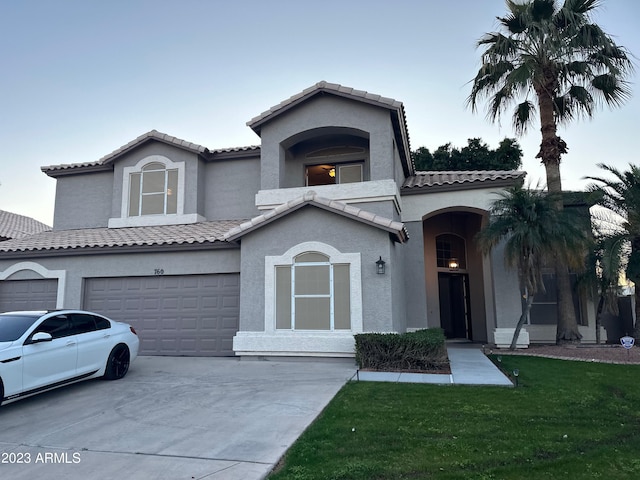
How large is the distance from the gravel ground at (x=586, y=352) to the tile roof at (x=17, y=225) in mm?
23349

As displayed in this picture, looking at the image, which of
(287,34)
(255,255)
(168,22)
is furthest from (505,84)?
(168,22)

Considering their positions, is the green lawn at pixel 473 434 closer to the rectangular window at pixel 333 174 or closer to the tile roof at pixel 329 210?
the tile roof at pixel 329 210

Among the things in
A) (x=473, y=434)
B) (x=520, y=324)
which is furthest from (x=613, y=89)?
(x=473, y=434)

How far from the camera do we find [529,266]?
13000 millimetres

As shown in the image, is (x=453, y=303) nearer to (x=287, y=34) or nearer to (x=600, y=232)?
(x=600, y=232)

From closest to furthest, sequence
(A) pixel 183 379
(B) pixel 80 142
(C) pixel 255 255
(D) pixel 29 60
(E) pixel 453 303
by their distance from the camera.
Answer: (A) pixel 183 379, (C) pixel 255 255, (D) pixel 29 60, (E) pixel 453 303, (B) pixel 80 142

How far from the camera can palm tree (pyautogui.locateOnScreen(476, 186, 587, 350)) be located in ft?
41.5

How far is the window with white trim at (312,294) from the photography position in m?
11.5

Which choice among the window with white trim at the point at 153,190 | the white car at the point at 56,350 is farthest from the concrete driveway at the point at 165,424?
the window with white trim at the point at 153,190

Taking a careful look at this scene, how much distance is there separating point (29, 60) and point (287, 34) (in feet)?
29.8

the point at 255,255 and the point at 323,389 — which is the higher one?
the point at 255,255

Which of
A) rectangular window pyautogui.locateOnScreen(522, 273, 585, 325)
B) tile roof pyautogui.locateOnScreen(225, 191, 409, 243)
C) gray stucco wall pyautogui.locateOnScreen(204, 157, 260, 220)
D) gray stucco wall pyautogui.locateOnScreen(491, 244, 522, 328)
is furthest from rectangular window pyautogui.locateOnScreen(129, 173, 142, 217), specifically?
rectangular window pyautogui.locateOnScreen(522, 273, 585, 325)

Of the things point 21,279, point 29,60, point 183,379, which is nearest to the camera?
point 183,379

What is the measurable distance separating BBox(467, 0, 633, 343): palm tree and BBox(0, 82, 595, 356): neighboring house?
5.74 feet
